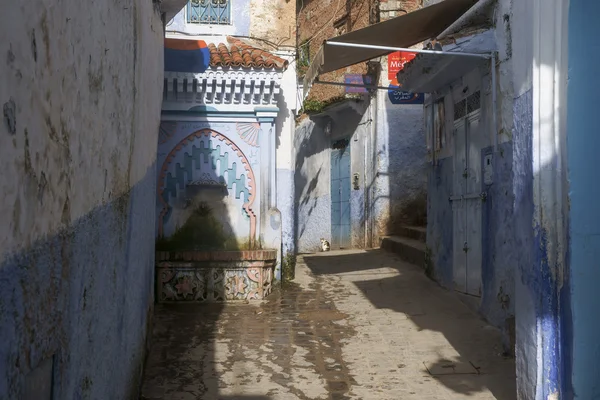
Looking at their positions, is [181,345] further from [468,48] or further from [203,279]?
[468,48]

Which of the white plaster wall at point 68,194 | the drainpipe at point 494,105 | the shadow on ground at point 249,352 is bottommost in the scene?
the shadow on ground at point 249,352

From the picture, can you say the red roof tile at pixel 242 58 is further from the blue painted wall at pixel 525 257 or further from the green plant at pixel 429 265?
the blue painted wall at pixel 525 257

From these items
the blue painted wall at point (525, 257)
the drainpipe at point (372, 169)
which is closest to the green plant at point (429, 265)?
the drainpipe at point (372, 169)

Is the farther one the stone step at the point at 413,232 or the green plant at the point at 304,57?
the green plant at the point at 304,57

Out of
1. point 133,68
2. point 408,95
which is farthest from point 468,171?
point 408,95

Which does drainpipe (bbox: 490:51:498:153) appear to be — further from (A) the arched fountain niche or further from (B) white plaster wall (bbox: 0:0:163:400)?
(B) white plaster wall (bbox: 0:0:163:400)

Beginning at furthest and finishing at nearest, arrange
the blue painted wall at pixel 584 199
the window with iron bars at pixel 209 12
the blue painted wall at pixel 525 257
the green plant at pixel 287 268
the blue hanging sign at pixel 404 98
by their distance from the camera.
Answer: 1. the blue hanging sign at pixel 404 98
2. the window with iron bars at pixel 209 12
3. the green plant at pixel 287 268
4. the blue painted wall at pixel 525 257
5. the blue painted wall at pixel 584 199

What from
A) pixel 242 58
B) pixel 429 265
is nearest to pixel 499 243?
pixel 429 265

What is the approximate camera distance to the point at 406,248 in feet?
35.0

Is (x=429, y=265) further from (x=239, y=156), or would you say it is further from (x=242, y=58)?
(x=242, y=58)

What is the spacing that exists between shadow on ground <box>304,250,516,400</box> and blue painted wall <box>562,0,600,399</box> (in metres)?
1.20

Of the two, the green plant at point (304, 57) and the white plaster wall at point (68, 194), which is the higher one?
the green plant at point (304, 57)

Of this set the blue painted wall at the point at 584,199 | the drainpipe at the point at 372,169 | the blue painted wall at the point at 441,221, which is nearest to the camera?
the blue painted wall at the point at 584,199

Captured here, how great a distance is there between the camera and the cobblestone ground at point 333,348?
495 cm
